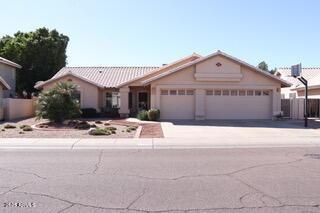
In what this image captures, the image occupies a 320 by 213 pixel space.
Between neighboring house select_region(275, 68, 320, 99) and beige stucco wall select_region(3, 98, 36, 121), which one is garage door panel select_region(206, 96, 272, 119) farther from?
beige stucco wall select_region(3, 98, 36, 121)

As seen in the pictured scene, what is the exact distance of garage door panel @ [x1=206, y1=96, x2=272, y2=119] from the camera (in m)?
32.5

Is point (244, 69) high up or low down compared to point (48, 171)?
up

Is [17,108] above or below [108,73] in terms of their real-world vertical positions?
below

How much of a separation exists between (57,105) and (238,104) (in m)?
13.3

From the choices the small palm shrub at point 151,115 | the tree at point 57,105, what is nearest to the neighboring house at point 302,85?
the small palm shrub at point 151,115

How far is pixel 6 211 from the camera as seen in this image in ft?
22.3

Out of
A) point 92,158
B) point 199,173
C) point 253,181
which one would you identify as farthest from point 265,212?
point 92,158

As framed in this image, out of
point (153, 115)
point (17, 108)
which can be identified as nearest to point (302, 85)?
point (153, 115)

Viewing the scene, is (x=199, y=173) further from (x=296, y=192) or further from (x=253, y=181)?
(x=296, y=192)

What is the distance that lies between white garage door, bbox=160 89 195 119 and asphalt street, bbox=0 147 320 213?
59.9ft

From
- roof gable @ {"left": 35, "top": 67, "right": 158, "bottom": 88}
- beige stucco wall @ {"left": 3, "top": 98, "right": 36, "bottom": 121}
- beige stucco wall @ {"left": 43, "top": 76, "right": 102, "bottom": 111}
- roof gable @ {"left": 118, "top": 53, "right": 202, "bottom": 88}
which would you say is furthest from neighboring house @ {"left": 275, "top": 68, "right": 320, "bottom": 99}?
beige stucco wall @ {"left": 3, "top": 98, "right": 36, "bottom": 121}

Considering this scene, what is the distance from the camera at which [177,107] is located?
32.5 metres

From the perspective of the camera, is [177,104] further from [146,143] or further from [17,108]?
[146,143]

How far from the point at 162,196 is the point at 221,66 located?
2504cm
